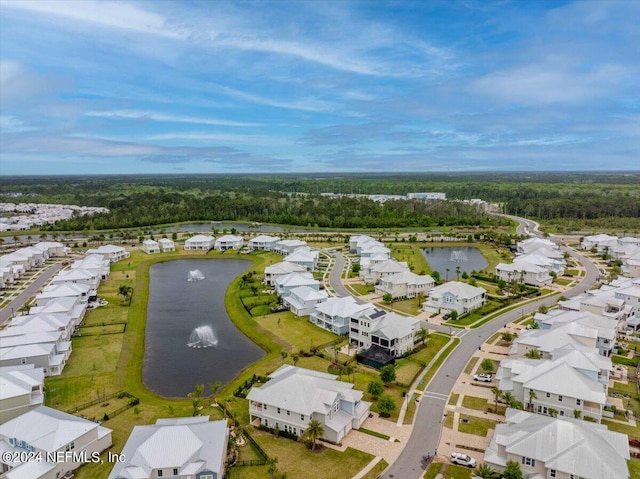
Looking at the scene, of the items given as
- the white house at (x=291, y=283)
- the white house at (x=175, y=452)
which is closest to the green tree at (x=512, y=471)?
the white house at (x=175, y=452)

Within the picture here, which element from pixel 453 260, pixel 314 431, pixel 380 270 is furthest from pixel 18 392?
pixel 453 260

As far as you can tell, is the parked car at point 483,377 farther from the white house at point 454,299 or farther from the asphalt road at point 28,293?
the asphalt road at point 28,293

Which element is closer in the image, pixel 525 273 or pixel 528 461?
pixel 528 461

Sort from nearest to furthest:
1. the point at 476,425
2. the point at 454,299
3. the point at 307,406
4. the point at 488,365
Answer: the point at 307,406 < the point at 476,425 < the point at 488,365 < the point at 454,299

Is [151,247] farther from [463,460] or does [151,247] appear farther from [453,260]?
[463,460]

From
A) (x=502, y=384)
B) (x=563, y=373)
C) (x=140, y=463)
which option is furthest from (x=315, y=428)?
(x=563, y=373)

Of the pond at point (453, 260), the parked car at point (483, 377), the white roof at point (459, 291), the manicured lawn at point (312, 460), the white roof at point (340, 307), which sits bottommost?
the manicured lawn at point (312, 460)

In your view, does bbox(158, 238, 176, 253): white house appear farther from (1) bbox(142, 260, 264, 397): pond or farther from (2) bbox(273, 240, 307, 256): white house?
(2) bbox(273, 240, 307, 256): white house
